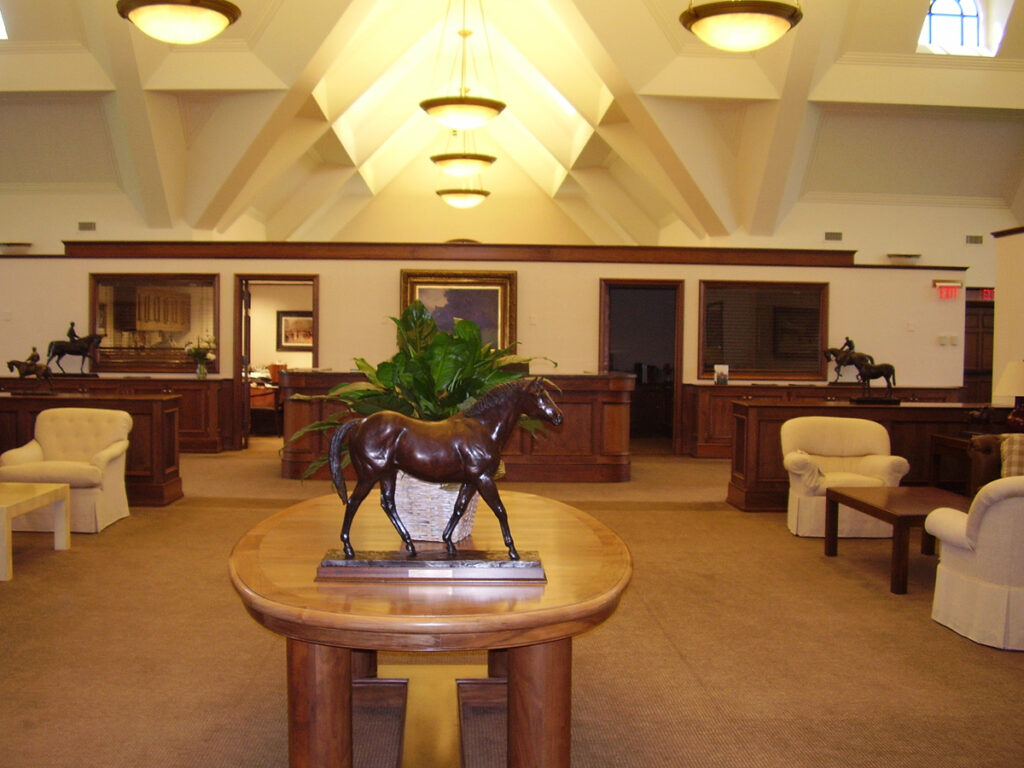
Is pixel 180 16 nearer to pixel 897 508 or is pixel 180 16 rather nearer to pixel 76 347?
pixel 76 347

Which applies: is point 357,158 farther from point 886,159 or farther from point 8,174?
point 886,159

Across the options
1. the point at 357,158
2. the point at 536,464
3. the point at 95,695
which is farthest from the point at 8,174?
the point at 95,695

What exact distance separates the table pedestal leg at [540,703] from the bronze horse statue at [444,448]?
245 mm

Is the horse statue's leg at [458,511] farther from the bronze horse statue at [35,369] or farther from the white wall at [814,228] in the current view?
the white wall at [814,228]

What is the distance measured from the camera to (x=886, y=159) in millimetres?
10883

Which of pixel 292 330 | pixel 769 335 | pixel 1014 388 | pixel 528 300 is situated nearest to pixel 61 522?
pixel 528 300

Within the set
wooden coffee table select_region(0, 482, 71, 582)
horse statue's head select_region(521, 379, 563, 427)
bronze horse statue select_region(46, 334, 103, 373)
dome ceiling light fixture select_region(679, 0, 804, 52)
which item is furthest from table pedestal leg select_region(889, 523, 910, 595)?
bronze horse statue select_region(46, 334, 103, 373)

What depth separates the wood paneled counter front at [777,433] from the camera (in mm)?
6633

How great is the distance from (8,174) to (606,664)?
38.4ft

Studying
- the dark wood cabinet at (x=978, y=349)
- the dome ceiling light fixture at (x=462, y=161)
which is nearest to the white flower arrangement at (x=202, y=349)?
the dome ceiling light fixture at (x=462, y=161)

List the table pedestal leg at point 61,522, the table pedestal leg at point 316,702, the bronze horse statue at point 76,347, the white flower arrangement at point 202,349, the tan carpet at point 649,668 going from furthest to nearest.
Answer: the white flower arrangement at point 202,349
the bronze horse statue at point 76,347
the table pedestal leg at point 61,522
the tan carpet at point 649,668
the table pedestal leg at point 316,702

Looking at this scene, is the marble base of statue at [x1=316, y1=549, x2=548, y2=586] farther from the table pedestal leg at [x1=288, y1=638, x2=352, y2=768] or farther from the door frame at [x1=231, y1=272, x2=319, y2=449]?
the door frame at [x1=231, y1=272, x2=319, y2=449]

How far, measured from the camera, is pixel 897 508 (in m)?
4.54

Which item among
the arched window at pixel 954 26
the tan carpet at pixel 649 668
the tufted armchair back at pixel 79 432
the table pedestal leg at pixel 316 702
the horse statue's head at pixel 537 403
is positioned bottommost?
the tan carpet at pixel 649 668
